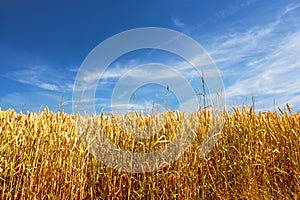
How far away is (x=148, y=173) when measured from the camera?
409 centimetres

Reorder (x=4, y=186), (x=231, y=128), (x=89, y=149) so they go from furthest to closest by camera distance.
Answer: (x=231, y=128), (x=89, y=149), (x=4, y=186)

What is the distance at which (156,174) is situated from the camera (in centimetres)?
406

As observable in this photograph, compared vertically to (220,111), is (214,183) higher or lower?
lower

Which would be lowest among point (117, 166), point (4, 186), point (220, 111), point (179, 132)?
point (4, 186)

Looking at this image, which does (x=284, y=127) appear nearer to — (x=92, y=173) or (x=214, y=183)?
(x=214, y=183)

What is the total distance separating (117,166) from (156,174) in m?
0.57

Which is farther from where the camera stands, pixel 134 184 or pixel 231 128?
pixel 231 128

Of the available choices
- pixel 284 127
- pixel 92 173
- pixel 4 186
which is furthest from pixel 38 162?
pixel 284 127

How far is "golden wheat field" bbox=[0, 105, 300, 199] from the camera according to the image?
12.8 ft

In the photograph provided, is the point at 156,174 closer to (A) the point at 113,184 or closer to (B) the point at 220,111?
(A) the point at 113,184

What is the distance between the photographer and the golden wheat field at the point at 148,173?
391 cm

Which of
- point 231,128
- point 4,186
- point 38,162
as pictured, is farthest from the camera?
point 231,128

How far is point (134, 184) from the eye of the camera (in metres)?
4.13

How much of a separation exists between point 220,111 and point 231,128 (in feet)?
1.30
